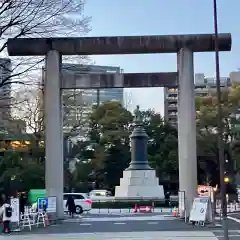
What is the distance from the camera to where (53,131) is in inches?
1309

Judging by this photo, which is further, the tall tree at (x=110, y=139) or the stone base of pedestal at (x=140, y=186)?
the tall tree at (x=110, y=139)

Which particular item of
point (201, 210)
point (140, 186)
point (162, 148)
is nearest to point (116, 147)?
point (162, 148)

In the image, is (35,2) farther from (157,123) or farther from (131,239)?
(157,123)

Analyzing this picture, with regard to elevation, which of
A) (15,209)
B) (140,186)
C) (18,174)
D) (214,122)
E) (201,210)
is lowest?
(201,210)

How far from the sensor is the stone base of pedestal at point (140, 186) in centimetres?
5603

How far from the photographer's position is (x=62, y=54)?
Answer: 112 ft

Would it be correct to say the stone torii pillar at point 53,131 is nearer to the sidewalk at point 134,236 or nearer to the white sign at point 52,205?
the white sign at point 52,205

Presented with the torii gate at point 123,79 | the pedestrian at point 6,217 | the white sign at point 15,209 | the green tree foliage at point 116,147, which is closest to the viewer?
the pedestrian at point 6,217

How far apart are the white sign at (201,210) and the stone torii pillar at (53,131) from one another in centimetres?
785

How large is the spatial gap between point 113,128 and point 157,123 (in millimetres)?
6909

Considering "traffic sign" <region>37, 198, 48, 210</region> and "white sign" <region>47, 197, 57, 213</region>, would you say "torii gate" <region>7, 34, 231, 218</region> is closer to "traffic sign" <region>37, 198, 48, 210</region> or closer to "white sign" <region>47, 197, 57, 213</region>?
"white sign" <region>47, 197, 57, 213</region>

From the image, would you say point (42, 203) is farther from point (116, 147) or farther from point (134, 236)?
point (116, 147)

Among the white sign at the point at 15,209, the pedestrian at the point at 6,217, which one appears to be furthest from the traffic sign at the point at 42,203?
the pedestrian at the point at 6,217

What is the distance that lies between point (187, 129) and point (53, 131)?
767cm
